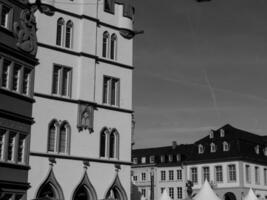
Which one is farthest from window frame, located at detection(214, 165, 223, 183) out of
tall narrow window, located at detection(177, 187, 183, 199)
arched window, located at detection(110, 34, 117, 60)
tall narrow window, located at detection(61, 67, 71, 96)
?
tall narrow window, located at detection(61, 67, 71, 96)

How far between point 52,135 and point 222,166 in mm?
49336

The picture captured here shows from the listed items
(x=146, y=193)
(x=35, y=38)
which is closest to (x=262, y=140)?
(x=146, y=193)

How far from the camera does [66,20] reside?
1357 inches

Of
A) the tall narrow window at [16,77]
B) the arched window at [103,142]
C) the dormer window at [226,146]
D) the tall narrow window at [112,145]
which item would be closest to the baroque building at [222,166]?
the dormer window at [226,146]

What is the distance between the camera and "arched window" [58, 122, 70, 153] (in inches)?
1286

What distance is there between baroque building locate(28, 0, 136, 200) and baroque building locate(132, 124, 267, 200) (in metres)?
42.7

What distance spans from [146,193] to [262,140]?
21.6 m

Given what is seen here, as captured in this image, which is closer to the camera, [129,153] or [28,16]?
[28,16]

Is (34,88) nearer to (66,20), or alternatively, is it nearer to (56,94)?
(56,94)

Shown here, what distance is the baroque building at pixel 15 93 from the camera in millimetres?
28688

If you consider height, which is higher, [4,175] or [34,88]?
[34,88]

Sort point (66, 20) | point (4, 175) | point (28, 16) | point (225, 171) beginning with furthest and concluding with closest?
point (225, 171) → point (66, 20) → point (28, 16) → point (4, 175)

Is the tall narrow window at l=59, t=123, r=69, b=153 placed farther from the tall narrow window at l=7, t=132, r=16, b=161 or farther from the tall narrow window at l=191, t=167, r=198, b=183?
the tall narrow window at l=191, t=167, r=198, b=183

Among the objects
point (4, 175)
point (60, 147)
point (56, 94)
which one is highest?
point (56, 94)
